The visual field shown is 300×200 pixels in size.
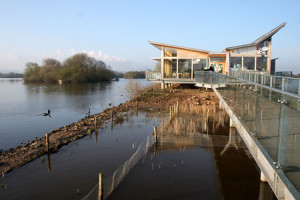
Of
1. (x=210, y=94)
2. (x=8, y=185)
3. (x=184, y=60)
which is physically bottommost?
(x=8, y=185)

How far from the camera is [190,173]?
328 inches

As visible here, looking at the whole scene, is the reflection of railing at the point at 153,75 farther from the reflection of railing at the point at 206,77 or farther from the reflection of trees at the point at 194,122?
the reflection of trees at the point at 194,122

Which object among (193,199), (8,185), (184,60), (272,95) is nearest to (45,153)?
(8,185)

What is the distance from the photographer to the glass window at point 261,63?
25.8m

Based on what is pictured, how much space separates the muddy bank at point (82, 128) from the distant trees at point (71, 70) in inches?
1978

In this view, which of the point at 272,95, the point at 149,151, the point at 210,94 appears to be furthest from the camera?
the point at 210,94

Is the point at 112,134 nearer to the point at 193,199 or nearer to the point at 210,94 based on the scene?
the point at 193,199

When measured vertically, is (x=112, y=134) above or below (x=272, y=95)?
below

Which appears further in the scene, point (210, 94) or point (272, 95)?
point (210, 94)

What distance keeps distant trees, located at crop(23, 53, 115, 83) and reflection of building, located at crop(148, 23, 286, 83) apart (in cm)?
4771

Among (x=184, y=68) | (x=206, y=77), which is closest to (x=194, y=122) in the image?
(x=206, y=77)

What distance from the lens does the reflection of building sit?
25266mm

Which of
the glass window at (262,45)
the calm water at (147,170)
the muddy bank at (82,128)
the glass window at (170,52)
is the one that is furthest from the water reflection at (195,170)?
the glass window at (170,52)

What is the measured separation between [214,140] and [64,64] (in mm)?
78577
